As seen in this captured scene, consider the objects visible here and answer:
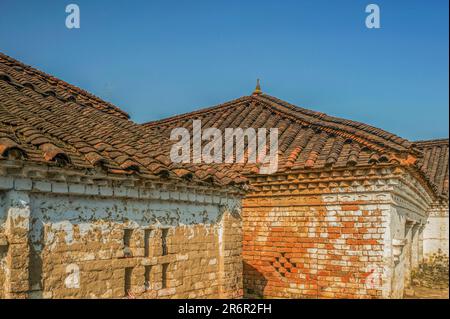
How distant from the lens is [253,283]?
35.7 ft

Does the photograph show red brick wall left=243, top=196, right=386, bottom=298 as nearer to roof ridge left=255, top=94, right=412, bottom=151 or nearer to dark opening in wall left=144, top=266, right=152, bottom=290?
roof ridge left=255, top=94, right=412, bottom=151

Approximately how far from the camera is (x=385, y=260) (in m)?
9.21

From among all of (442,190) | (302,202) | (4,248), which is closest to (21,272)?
(4,248)

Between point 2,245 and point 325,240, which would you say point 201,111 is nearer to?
point 325,240

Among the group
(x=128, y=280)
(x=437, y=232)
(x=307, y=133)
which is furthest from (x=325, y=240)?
(x=437, y=232)

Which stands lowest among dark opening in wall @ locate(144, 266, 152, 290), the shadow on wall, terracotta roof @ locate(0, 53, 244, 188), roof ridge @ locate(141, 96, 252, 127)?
the shadow on wall

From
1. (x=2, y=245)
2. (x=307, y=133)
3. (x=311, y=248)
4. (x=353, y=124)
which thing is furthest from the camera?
(x=307, y=133)

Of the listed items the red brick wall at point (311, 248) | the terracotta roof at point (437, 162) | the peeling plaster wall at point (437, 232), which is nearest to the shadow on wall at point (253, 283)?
the red brick wall at point (311, 248)

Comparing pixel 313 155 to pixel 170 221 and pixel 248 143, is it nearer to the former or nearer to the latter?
pixel 248 143

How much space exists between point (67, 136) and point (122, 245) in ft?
5.66

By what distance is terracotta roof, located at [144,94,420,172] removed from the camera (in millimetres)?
9516

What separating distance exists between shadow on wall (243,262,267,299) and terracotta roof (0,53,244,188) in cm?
323

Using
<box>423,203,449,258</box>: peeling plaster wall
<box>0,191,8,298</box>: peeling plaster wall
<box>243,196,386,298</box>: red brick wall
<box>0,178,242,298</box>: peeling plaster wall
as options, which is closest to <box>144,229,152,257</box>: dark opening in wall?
<box>0,178,242,298</box>: peeling plaster wall

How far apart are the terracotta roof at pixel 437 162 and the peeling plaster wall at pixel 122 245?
16942 mm
